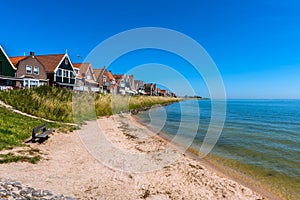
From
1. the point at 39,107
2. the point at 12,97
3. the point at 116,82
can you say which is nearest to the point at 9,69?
the point at 12,97

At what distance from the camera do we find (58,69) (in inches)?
1494

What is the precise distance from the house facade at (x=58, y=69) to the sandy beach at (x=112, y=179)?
3215 cm

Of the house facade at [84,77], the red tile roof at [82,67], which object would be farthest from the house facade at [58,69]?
the red tile roof at [82,67]

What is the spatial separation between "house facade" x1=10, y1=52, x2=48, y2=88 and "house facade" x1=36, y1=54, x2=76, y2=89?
2.37 m

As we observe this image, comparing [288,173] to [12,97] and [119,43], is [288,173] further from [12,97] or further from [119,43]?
[12,97]

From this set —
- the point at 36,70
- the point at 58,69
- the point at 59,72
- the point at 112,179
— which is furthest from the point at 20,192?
the point at 59,72

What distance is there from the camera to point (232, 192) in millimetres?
6438

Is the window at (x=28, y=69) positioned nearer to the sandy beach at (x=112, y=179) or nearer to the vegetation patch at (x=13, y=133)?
the vegetation patch at (x=13, y=133)

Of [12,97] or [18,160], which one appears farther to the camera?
[12,97]

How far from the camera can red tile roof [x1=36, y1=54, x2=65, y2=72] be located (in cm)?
3750

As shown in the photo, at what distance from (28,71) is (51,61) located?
7.19 metres

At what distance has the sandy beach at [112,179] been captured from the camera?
17.5 feet

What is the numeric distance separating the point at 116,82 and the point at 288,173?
66.1m

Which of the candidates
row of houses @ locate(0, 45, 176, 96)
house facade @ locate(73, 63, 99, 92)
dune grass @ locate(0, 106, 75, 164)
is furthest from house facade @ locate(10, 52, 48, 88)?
dune grass @ locate(0, 106, 75, 164)
